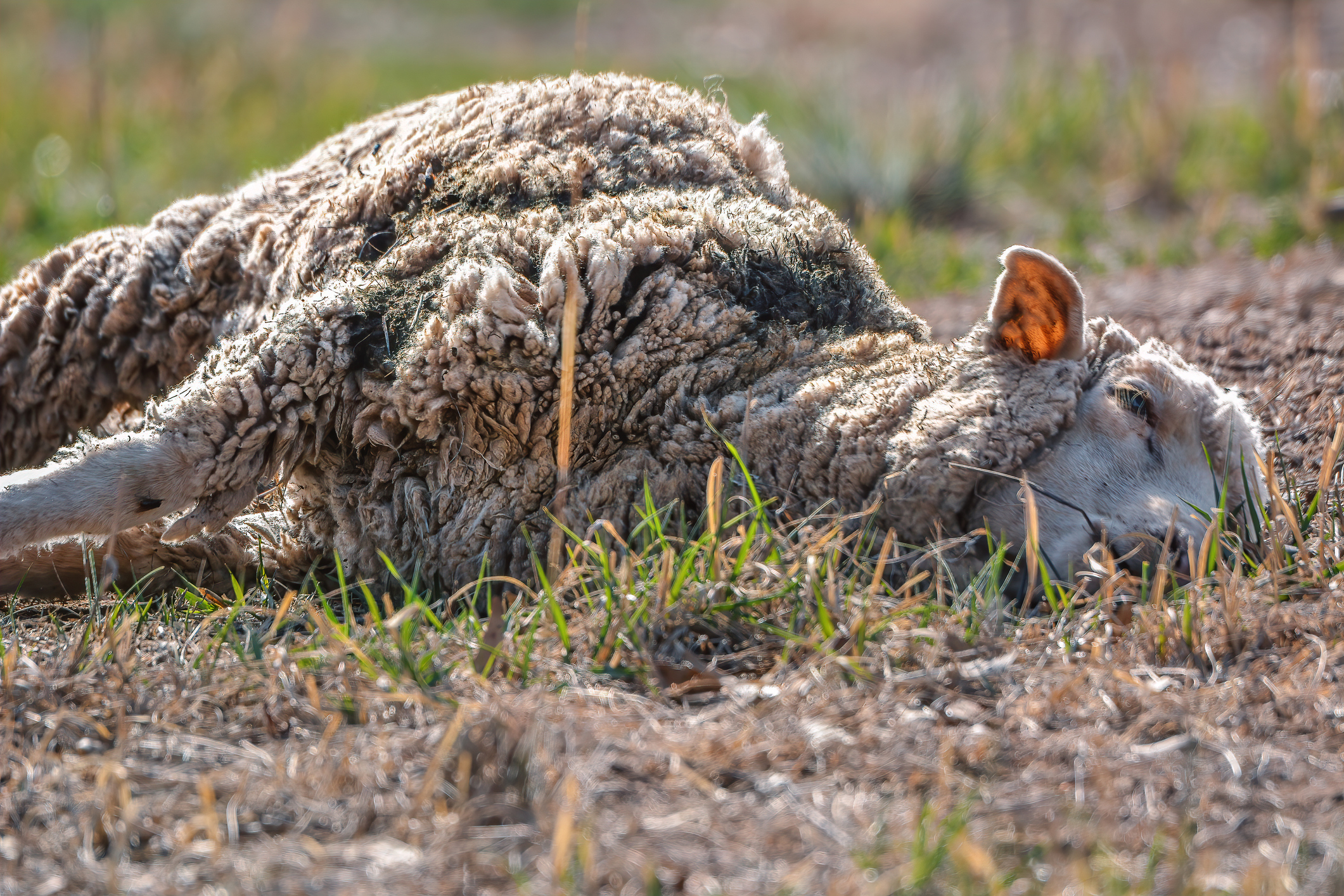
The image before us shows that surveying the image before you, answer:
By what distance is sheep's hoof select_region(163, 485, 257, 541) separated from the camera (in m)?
3.04

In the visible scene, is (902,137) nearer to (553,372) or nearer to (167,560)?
(553,372)

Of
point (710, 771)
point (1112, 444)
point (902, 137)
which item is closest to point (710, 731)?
point (710, 771)

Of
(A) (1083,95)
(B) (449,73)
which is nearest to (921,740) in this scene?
(A) (1083,95)

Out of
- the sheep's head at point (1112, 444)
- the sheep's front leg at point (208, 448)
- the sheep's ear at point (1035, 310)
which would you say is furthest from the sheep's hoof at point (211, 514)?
the sheep's ear at point (1035, 310)

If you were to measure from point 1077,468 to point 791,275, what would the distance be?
0.94m

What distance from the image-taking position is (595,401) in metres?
3.05

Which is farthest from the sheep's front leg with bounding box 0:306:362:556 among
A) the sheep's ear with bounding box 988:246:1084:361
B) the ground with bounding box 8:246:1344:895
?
the sheep's ear with bounding box 988:246:1084:361

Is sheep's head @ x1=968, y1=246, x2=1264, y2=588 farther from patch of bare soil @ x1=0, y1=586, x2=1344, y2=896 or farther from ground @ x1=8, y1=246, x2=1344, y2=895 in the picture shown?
patch of bare soil @ x1=0, y1=586, x2=1344, y2=896

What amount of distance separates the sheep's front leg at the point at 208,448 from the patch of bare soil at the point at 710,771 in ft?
1.25

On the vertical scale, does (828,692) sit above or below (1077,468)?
below

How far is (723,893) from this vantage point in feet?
5.84

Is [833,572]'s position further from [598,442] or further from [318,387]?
[318,387]

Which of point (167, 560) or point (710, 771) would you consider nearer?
point (710, 771)

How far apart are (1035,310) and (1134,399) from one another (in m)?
0.32
